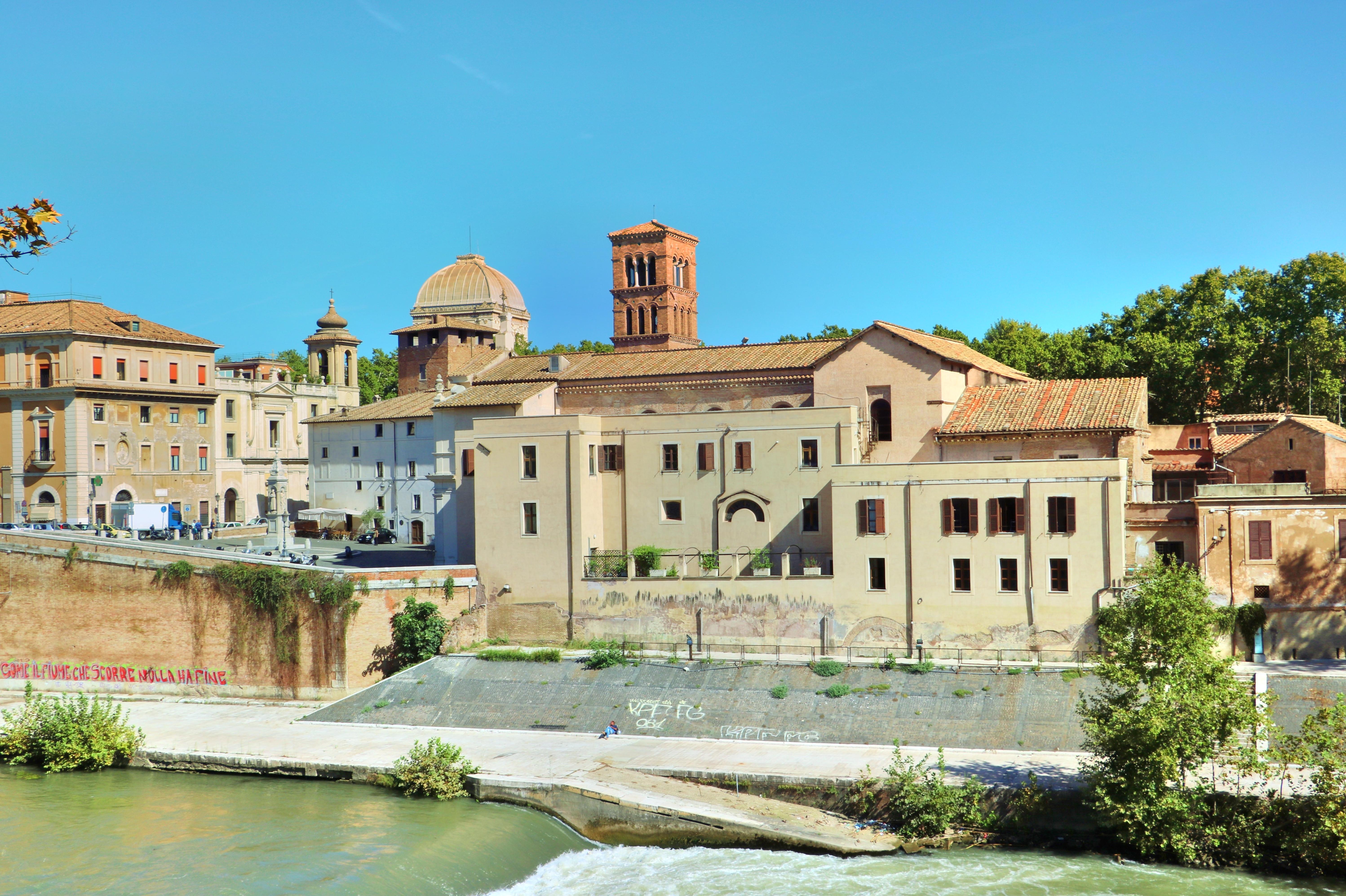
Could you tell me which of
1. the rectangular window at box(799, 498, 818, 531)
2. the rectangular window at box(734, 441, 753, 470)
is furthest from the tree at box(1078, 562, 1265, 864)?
the rectangular window at box(734, 441, 753, 470)

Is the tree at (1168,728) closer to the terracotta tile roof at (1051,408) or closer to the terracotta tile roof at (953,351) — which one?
the terracotta tile roof at (1051,408)

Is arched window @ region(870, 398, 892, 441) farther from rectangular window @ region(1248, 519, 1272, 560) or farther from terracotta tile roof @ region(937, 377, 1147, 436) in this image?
rectangular window @ region(1248, 519, 1272, 560)

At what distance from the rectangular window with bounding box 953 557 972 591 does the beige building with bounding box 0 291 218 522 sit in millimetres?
36474

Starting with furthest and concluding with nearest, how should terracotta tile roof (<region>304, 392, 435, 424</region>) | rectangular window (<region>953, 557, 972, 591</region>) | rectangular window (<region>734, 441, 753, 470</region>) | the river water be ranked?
terracotta tile roof (<region>304, 392, 435, 424</region>), rectangular window (<region>734, 441, 753, 470</region>), rectangular window (<region>953, 557, 972, 591</region>), the river water

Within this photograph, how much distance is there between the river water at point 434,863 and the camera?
25688 mm

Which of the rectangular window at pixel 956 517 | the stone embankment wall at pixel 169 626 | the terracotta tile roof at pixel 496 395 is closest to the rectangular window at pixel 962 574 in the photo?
the rectangular window at pixel 956 517

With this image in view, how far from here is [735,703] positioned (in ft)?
115

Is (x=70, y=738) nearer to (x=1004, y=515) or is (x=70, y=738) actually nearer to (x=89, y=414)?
(x=89, y=414)

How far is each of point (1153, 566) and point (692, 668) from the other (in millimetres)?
13719

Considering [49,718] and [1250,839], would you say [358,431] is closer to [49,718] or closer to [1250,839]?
[49,718]

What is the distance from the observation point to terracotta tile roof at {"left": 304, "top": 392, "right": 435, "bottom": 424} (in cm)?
5556

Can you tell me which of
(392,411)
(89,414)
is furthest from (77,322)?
(392,411)

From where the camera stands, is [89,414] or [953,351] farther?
[89,414]

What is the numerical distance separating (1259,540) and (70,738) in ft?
110
